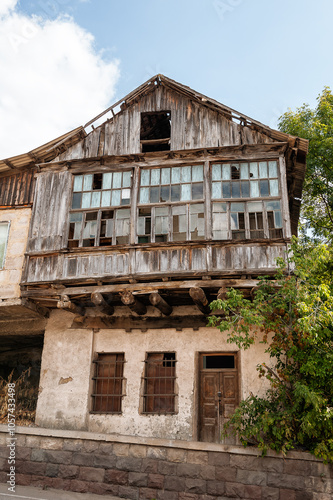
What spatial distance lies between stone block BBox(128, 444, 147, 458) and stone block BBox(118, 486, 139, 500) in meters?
0.66

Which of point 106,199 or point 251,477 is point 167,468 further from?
point 106,199

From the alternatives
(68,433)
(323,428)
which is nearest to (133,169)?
(68,433)

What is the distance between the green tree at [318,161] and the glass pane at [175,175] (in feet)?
19.6

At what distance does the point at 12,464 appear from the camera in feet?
35.8

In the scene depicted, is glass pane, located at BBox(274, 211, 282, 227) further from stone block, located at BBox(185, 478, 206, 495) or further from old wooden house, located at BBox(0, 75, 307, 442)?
stone block, located at BBox(185, 478, 206, 495)

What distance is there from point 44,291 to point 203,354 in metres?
4.30

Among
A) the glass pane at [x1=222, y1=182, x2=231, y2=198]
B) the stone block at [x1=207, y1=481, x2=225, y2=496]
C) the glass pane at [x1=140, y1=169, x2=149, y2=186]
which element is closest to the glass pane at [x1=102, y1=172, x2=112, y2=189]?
the glass pane at [x1=140, y1=169, x2=149, y2=186]

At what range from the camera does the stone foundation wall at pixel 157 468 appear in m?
9.09

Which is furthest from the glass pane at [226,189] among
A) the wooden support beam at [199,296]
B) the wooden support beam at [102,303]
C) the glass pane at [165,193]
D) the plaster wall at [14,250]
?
the plaster wall at [14,250]

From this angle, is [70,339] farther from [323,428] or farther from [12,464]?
[323,428]

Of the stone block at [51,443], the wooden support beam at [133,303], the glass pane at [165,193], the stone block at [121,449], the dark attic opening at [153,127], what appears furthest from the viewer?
the dark attic opening at [153,127]

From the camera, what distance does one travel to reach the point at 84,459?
34.5 ft

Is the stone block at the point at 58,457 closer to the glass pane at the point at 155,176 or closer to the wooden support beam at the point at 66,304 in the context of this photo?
the wooden support beam at the point at 66,304

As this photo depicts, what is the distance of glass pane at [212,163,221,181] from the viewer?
39.3ft
